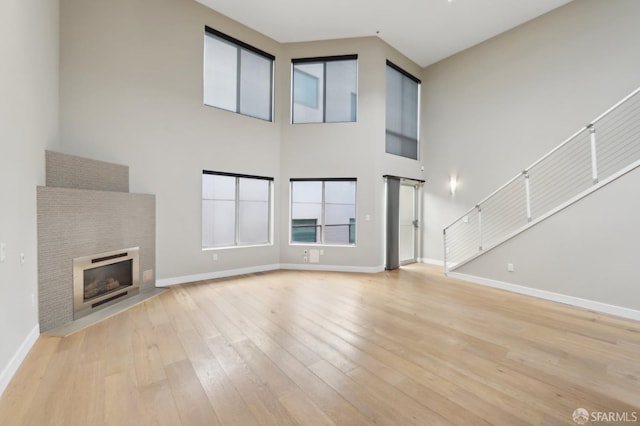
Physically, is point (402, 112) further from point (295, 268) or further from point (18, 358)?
point (18, 358)

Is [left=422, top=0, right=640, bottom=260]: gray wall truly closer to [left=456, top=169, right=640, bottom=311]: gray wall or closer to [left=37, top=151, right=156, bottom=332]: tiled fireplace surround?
[left=456, top=169, right=640, bottom=311]: gray wall

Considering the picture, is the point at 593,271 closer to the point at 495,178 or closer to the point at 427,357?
the point at 495,178

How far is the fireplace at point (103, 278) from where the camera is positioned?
3.33m

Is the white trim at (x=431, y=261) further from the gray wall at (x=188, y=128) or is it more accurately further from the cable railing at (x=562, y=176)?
the gray wall at (x=188, y=128)

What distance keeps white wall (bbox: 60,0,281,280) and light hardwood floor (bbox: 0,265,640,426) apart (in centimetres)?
162

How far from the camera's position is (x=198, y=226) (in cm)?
514

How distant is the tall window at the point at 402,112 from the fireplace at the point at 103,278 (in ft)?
18.8

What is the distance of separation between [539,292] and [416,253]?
10.7 feet

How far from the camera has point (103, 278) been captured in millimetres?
3721

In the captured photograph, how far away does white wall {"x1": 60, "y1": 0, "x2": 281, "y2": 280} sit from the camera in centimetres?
402

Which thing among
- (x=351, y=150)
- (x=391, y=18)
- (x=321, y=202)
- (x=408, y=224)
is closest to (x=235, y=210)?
(x=321, y=202)

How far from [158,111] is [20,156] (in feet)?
8.48

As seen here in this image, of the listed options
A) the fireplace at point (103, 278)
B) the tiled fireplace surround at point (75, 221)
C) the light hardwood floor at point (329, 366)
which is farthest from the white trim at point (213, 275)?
the light hardwood floor at point (329, 366)

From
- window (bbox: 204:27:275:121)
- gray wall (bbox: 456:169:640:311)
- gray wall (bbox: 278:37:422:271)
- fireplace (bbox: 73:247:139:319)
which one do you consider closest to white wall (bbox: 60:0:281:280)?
window (bbox: 204:27:275:121)
